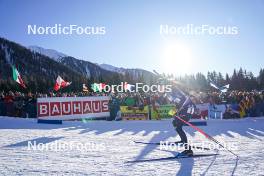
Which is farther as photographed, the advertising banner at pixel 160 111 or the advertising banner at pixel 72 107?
the advertising banner at pixel 160 111

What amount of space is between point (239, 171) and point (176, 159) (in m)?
1.98

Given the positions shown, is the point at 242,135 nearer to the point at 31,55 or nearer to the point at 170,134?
the point at 170,134

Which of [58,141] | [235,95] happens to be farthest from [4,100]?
[235,95]

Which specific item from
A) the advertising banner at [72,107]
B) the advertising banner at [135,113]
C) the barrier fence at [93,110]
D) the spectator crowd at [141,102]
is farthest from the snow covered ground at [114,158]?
the spectator crowd at [141,102]

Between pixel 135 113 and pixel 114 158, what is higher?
pixel 135 113

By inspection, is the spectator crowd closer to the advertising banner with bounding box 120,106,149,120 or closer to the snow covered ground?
the advertising banner with bounding box 120,106,149,120

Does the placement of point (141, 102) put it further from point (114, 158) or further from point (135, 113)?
point (114, 158)

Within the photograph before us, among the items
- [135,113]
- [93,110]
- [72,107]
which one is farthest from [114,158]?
[93,110]

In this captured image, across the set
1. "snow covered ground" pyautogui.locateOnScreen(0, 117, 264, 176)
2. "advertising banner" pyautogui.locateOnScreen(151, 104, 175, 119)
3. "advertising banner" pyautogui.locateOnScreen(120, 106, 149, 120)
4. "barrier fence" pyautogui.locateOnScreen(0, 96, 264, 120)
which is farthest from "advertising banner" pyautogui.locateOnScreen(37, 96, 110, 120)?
"snow covered ground" pyautogui.locateOnScreen(0, 117, 264, 176)

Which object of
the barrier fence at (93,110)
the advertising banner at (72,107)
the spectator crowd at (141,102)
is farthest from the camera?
the spectator crowd at (141,102)

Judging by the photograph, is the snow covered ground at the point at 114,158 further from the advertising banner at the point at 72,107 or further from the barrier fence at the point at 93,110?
the barrier fence at the point at 93,110

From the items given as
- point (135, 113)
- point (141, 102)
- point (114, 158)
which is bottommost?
point (114, 158)

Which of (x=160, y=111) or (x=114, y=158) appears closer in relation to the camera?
(x=114, y=158)

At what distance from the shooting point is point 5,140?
1284 centimetres
